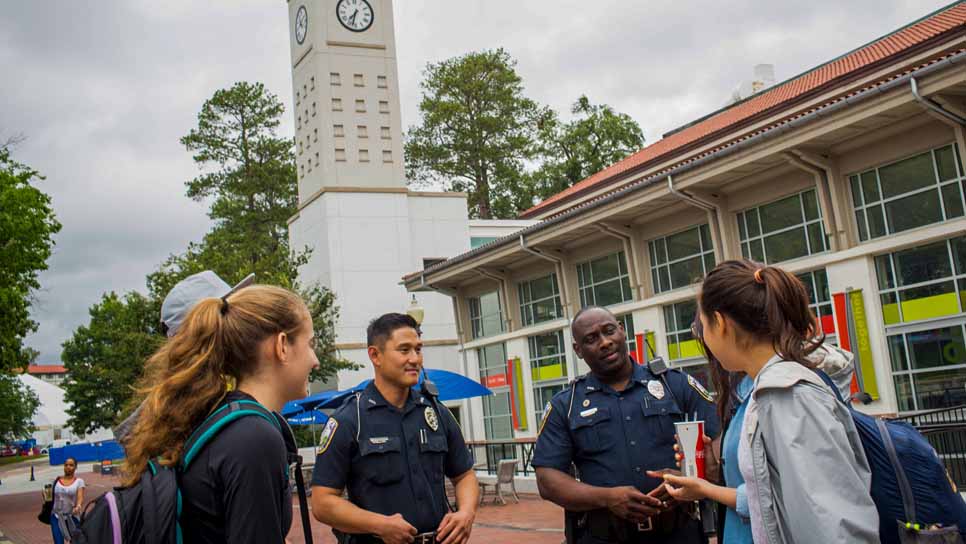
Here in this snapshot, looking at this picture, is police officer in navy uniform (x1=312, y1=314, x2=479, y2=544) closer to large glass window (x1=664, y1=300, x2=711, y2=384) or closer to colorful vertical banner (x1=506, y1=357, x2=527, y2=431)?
large glass window (x1=664, y1=300, x2=711, y2=384)

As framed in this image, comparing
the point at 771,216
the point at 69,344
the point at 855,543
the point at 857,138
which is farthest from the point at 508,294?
the point at 69,344

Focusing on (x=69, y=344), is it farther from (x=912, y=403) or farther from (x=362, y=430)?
(x=362, y=430)

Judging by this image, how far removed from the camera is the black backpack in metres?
1.97

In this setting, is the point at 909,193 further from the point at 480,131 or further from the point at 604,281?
the point at 480,131

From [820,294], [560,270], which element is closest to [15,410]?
[560,270]

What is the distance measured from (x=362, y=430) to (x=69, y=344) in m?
74.4

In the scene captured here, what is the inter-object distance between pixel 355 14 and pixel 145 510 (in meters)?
46.8

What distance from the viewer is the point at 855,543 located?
2.21 meters

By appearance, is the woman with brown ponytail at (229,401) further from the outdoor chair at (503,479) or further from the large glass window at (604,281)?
the large glass window at (604,281)

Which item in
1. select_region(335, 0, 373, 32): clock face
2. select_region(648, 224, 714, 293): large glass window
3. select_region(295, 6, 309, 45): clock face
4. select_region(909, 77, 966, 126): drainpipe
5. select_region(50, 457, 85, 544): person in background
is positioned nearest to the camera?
select_region(50, 457, 85, 544): person in background

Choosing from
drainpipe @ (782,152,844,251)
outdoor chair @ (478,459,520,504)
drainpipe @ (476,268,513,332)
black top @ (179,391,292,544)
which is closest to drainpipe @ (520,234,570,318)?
drainpipe @ (476,268,513,332)

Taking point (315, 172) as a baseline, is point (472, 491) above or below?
below

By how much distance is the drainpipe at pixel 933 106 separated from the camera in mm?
15734

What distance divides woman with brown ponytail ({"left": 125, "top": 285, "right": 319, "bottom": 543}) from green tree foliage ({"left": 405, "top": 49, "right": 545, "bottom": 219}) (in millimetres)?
50106
